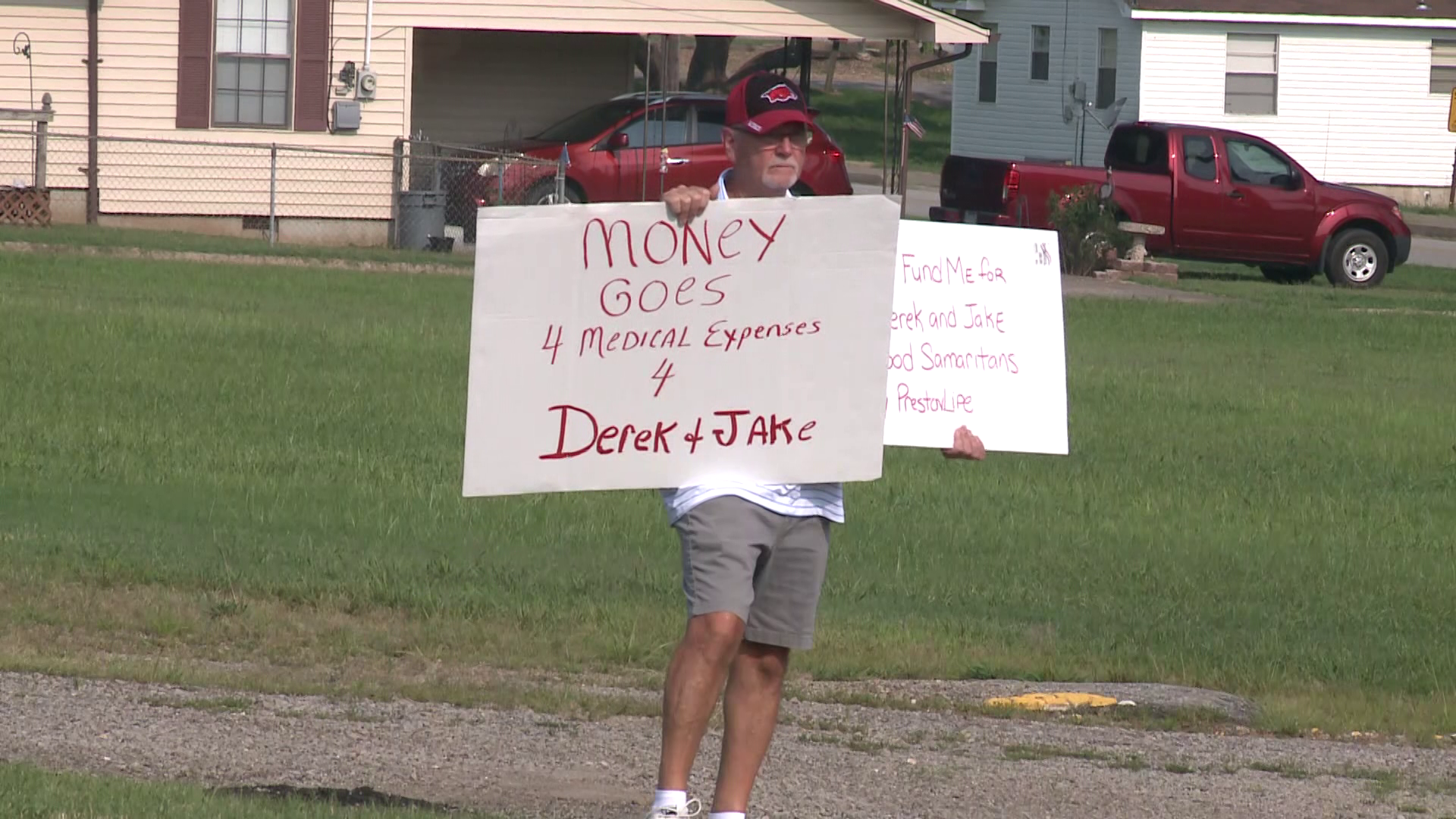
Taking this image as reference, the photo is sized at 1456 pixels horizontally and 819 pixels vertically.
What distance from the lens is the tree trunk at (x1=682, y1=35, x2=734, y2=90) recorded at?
4831 cm

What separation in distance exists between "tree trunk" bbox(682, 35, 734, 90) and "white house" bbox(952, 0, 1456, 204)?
10168 mm

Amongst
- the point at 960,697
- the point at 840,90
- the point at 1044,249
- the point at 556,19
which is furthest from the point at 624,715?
the point at 840,90

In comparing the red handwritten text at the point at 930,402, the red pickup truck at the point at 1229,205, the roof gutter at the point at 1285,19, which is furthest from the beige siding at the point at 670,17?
the red handwritten text at the point at 930,402

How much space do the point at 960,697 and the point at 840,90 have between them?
61.2 meters

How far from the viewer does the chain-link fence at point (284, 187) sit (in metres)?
23.9

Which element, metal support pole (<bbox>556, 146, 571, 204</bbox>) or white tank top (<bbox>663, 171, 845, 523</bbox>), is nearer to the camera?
white tank top (<bbox>663, 171, 845, 523</bbox>)

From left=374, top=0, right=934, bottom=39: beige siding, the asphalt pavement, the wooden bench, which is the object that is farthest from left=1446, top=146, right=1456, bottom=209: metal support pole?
left=374, top=0, right=934, bottom=39: beige siding

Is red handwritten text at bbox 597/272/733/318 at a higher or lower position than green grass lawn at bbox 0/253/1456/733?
higher

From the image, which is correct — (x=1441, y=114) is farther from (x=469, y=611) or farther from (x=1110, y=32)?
(x=469, y=611)

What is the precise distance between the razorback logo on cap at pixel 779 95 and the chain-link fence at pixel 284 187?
60.5 ft

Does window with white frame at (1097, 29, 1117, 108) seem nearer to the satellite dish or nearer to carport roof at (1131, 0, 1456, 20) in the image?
the satellite dish

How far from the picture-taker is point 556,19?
Answer: 82.0ft

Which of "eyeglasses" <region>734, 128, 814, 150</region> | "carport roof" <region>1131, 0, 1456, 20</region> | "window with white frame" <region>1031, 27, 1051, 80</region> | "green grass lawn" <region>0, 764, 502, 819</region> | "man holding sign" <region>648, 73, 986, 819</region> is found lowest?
"green grass lawn" <region>0, 764, 502, 819</region>

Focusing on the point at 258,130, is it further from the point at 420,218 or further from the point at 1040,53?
the point at 1040,53
